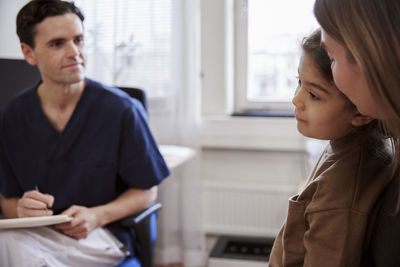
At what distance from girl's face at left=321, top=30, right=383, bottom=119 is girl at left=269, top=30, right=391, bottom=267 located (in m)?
0.14

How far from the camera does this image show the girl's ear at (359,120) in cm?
85

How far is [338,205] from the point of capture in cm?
79

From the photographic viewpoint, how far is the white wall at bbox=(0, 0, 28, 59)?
1887 millimetres

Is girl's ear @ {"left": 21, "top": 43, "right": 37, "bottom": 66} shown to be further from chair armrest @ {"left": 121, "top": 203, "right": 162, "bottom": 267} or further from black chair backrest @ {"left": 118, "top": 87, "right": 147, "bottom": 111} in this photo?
chair armrest @ {"left": 121, "top": 203, "right": 162, "bottom": 267}

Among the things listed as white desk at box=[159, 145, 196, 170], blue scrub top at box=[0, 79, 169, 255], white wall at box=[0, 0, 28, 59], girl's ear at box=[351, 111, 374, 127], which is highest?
white wall at box=[0, 0, 28, 59]

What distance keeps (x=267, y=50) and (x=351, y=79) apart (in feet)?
6.64

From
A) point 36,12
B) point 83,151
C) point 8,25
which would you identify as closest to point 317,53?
point 83,151

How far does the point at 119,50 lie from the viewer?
2.52 meters

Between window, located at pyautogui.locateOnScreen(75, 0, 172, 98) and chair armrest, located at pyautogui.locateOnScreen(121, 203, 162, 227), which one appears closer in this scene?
chair armrest, located at pyautogui.locateOnScreen(121, 203, 162, 227)

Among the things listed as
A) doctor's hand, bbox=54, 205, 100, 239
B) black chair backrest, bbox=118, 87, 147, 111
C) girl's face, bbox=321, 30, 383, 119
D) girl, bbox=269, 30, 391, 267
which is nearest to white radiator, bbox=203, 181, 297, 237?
black chair backrest, bbox=118, 87, 147, 111

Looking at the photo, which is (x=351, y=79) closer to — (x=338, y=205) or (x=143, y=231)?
Result: (x=338, y=205)

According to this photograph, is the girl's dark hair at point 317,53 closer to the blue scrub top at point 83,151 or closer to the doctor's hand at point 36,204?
the blue scrub top at point 83,151

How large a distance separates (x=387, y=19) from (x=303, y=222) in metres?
0.39

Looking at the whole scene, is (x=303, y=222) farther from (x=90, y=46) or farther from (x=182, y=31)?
(x=90, y=46)
